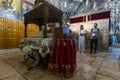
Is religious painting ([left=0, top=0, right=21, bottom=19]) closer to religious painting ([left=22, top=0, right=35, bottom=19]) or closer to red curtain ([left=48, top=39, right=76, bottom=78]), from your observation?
religious painting ([left=22, top=0, right=35, bottom=19])

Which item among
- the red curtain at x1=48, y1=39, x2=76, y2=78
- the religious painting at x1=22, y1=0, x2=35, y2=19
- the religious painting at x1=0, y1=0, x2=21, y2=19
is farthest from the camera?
the religious painting at x1=22, y1=0, x2=35, y2=19

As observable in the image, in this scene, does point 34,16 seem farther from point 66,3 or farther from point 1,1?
point 66,3

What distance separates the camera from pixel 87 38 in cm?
727

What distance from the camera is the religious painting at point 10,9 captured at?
5754 mm

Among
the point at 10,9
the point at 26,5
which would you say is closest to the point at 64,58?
the point at 10,9

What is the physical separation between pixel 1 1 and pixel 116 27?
920 centimetres

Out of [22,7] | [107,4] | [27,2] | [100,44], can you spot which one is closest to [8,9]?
[22,7]

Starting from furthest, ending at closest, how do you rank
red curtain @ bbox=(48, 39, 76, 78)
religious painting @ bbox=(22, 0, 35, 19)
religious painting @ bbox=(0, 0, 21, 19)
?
religious painting @ bbox=(22, 0, 35, 19), religious painting @ bbox=(0, 0, 21, 19), red curtain @ bbox=(48, 39, 76, 78)

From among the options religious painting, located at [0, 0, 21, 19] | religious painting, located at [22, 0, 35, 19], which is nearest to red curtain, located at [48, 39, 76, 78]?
religious painting, located at [0, 0, 21, 19]

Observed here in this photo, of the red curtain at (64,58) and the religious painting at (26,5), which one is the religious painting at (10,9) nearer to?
the religious painting at (26,5)

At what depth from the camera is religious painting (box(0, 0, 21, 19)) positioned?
5.75 m

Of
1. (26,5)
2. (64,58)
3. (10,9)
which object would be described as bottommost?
(64,58)

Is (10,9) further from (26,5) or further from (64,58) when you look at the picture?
(64,58)

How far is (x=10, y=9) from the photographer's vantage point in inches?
243
